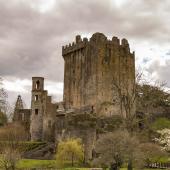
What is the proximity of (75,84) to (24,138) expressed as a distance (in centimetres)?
1499

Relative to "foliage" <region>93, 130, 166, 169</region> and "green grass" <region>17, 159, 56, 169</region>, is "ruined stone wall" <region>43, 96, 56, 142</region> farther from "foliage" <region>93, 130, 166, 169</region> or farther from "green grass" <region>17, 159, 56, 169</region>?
"foliage" <region>93, 130, 166, 169</region>

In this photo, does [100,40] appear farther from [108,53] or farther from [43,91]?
[43,91]

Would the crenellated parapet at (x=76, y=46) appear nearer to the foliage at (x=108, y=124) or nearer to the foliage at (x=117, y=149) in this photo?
the foliage at (x=108, y=124)

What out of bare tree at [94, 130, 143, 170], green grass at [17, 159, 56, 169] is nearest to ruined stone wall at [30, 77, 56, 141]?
green grass at [17, 159, 56, 169]

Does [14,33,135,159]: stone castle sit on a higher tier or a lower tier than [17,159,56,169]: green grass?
higher

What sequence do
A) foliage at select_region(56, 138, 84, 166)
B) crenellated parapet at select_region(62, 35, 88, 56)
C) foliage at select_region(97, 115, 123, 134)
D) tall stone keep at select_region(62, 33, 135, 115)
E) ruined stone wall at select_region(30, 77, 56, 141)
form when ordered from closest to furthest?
foliage at select_region(56, 138, 84, 166) → foliage at select_region(97, 115, 123, 134) → ruined stone wall at select_region(30, 77, 56, 141) → tall stone keep at select_region(62, 33, 135, 115) → crenellated parapet at select_region(62, 35, 88, 56)

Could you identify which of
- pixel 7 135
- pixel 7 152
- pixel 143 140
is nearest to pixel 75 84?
pixel 7 135

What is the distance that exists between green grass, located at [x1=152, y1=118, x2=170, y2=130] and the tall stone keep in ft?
24.8

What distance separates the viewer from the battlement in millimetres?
85000

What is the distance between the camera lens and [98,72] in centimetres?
8375

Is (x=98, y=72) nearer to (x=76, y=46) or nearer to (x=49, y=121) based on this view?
(x=76, y=46)

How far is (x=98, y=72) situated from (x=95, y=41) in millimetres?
6049

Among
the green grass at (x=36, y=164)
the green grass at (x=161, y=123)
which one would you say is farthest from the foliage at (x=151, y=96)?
the green grass at (x=36, y=164)

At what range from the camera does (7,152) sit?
48.5m
